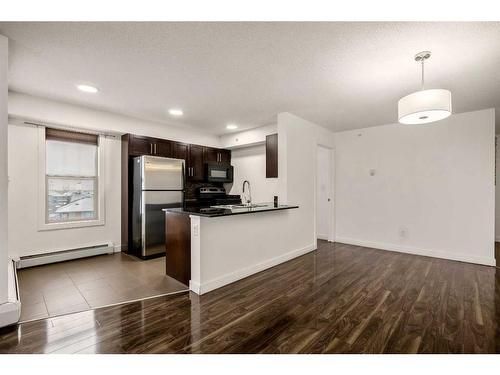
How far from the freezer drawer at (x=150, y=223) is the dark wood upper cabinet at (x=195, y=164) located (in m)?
0.85

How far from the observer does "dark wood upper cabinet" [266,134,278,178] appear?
4301mm

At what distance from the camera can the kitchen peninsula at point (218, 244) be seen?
8.99ft

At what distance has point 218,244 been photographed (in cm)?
289

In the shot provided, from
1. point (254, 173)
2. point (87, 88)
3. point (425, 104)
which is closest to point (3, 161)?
point (87, 88)

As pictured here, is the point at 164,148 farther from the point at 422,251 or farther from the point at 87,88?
the point at 422,251

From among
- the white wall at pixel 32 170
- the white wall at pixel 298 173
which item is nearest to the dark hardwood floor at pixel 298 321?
the white wall at pixel 298 173

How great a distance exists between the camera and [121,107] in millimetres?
3754

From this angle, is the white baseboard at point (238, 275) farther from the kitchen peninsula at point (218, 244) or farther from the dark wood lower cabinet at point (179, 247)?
the dark wood lower cabinet at point (179, 247)

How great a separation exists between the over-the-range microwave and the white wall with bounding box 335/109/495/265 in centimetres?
246

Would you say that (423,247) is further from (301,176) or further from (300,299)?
(300,299)

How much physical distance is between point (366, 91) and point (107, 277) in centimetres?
419

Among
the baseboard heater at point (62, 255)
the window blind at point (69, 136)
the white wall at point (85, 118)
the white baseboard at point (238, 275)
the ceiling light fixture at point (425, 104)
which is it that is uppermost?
the white wall at point (85, 118)

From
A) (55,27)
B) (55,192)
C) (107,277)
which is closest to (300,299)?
(107,277)

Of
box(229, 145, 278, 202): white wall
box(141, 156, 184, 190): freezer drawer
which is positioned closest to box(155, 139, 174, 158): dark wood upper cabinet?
box(141, 156, 184, 190): freezer drawer
